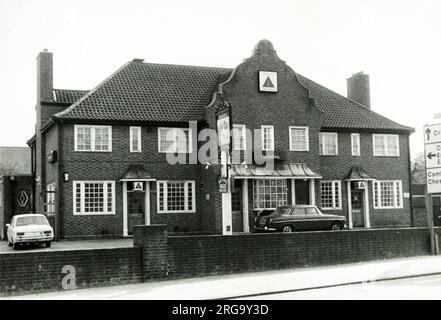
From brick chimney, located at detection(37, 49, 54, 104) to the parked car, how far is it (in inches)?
567

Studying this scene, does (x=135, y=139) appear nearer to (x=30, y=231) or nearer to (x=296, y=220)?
(x=30, y=231)

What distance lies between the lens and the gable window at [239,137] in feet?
98.7

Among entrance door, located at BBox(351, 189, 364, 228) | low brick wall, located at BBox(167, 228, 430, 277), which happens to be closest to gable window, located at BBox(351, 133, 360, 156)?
entrance door, located at BBox(351, 189, 364, 228)

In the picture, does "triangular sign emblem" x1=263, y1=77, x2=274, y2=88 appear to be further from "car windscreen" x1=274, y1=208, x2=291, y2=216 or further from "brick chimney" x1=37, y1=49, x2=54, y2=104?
"brick chimney" x1=37, y1=49, x2=54, y2=104

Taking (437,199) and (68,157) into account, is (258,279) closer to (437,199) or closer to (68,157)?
(68,157)

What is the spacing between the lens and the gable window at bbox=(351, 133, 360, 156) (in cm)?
3491

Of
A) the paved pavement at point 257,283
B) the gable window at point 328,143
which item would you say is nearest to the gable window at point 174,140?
the gable window at point 328,143

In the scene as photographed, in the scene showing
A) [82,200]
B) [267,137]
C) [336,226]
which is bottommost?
[336,226]

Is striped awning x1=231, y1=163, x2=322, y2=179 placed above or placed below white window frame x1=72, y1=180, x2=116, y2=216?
above

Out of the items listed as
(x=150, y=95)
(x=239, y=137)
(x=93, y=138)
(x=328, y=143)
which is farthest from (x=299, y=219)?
(x=93, y=138)

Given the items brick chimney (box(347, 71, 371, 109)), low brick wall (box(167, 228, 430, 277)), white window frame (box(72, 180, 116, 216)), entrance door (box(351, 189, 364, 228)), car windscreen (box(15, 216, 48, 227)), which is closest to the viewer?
low brick wall (box(167, 228, 430, 277))

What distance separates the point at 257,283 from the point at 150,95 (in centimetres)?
1738

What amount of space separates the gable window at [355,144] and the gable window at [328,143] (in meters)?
1.13

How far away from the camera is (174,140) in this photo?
3047cm
